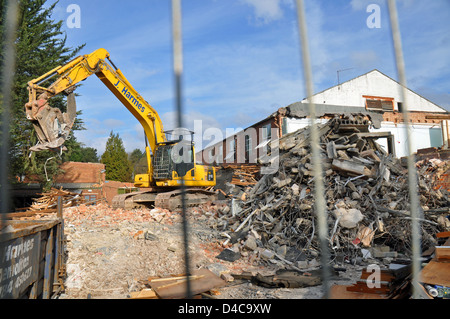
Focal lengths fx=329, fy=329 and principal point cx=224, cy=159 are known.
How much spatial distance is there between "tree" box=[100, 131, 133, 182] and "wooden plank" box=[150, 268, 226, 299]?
27395mm

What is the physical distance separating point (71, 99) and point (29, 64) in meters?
6.65

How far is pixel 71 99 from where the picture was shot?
9.49 m

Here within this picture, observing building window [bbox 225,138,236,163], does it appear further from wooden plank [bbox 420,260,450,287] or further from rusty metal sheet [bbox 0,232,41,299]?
wooden plank [bbox 420,260,450,287]

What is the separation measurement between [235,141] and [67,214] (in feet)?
52.3

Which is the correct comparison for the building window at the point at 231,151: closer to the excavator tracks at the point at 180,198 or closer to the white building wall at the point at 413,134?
the white building wall at the point at 413,134

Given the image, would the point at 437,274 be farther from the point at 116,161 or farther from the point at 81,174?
the point at 116,161

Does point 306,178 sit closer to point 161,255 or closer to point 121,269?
point 161,255

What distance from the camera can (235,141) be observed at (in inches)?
981

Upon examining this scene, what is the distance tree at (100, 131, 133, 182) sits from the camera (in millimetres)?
31578

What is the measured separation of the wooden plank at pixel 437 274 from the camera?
316 centimetres

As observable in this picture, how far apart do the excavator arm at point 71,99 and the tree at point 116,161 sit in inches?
796

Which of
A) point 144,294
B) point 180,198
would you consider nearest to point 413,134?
point 180,198
